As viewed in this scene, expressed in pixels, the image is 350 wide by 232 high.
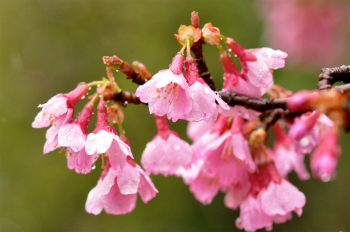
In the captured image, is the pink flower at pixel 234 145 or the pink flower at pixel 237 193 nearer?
the pink flower at pixel 234 145

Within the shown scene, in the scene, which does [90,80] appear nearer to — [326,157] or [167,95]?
[167,95]

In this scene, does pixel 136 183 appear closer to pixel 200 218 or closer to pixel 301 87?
Answer: pixel 301 87

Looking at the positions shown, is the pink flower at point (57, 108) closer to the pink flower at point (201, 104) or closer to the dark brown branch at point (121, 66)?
the dark brown branch at point (121, 66)

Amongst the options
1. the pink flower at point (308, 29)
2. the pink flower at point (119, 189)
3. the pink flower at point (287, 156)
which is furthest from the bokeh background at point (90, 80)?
the pink flower at point (119, 189)

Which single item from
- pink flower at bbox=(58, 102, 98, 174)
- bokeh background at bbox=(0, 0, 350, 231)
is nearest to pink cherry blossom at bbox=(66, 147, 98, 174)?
pink flower at bbox=(58, 102, 98, 174)

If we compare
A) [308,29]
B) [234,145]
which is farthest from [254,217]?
[308,29]

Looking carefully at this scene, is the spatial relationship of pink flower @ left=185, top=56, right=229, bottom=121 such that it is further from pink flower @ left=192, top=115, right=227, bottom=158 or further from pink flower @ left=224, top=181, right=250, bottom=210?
pink flower @ left=224, top=181, right=250, bottom=210

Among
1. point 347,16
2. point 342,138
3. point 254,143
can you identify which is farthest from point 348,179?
point 254,143
